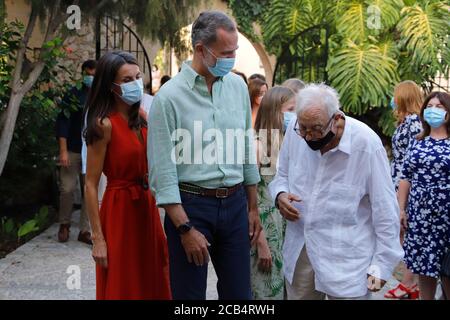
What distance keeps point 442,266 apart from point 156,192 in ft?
9.08

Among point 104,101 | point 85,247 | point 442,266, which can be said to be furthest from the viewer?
point 85,247

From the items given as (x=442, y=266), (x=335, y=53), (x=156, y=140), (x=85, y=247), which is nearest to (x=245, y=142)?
(x=156, y=140)

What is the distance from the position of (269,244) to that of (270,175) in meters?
0.49

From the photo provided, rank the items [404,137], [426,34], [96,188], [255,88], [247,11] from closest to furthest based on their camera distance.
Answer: [96,188] < [255,88] < [404,137] < [426,34] < [247,11]

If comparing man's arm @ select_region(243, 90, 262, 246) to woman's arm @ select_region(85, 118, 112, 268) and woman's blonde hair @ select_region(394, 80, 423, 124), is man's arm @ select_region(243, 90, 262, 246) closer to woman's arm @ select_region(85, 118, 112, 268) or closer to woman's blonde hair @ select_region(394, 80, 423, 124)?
woman's arm @ select_region(85, 118, 112, 268)

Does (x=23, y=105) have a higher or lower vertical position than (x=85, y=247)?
higher

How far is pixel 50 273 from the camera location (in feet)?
23.5

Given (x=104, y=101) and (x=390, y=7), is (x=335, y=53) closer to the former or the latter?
(x=390, y=7)

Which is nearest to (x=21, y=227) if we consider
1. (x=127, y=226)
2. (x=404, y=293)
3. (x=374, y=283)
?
(x=404, y=293)

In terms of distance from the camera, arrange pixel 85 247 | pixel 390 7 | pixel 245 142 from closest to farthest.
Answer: pixel 245 142 → pixel 85 247 → pixel 390 7

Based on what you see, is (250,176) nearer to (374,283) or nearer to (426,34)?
(374,283)

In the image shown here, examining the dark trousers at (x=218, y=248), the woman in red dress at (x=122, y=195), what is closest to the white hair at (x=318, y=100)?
the dark trousers at (x=218, y=248)

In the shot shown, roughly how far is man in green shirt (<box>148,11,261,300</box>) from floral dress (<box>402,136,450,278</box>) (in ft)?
7.34

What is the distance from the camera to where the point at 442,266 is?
218 inches
